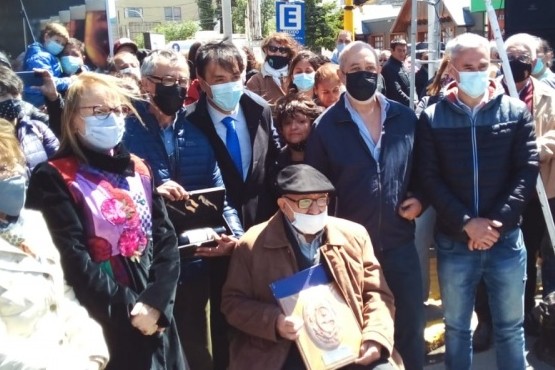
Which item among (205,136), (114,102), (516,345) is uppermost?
(114,102)

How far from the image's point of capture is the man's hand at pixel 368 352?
2.93 metres

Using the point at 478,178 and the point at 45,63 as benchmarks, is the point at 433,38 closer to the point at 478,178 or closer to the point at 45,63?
the point at 45,63

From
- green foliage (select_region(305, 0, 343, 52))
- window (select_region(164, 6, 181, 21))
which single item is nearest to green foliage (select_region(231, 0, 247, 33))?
green foliage (select_region(305, 0, 343, 52))

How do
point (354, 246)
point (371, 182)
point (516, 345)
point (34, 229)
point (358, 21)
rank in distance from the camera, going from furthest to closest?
1. point (358, 21)
2. point (516, 345)
3. point (371, 182)
4. point (354, 246)
5. point (34, 229)

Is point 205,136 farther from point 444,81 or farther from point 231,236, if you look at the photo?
point 444,81

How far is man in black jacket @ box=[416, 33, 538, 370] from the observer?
131 inches

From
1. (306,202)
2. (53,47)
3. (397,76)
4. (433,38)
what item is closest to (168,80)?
(306,202)

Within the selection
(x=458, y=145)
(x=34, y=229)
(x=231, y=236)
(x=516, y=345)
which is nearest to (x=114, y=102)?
(x=34, y=229)

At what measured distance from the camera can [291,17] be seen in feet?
31.3

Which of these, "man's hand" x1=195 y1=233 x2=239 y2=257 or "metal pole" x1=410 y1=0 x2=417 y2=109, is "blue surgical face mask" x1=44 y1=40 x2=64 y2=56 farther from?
"man's hand" x1=195 y1=233 x2=239 y2=257

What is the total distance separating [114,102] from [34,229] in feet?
2.24

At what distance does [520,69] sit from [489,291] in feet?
5.21

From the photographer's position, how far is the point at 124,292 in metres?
2.57

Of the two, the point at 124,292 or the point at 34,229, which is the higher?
the point at 34,229
